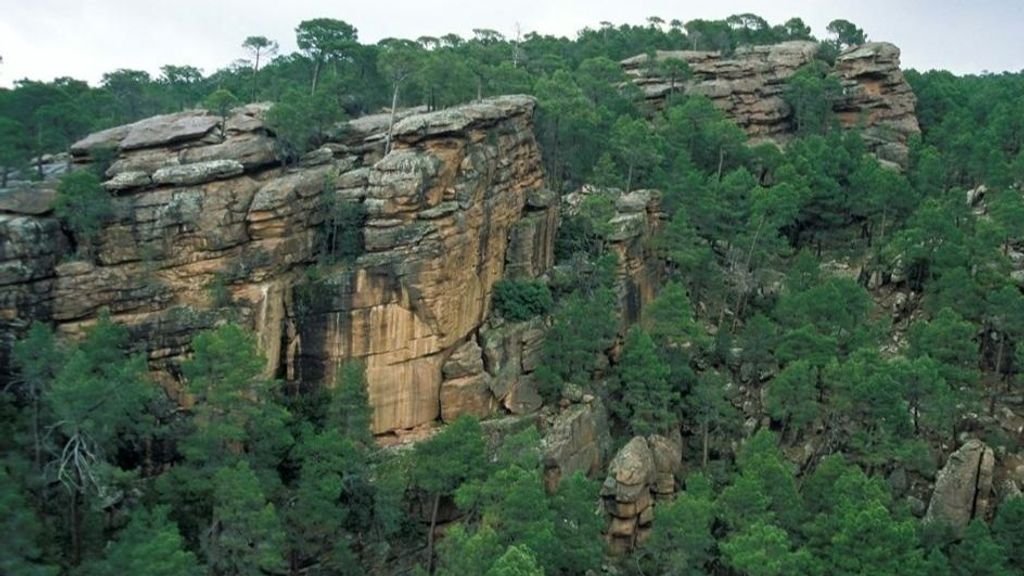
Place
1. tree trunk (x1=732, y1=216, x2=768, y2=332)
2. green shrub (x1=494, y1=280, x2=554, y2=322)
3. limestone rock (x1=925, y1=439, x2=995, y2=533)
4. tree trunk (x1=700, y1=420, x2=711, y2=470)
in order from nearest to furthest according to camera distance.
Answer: limestone rock (x1=925, y1=439, x2=995, y2=533)
tree trunk (x1=700, y1=420, x2=711, y2=470)
green shrub (x1=494, y1=280, x2=554, y2=322)
tree trunk (x1=732, y1=216, x2=768, y2=332)

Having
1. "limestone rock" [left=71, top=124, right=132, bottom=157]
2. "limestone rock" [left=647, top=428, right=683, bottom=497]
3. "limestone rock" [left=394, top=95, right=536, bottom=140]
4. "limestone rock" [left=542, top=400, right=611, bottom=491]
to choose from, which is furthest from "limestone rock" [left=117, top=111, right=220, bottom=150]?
"limestone rock" [left=647, top=428, right=683, bottom=497]

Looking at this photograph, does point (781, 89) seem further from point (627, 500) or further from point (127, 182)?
point (127, 182)

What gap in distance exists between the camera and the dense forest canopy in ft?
93.2

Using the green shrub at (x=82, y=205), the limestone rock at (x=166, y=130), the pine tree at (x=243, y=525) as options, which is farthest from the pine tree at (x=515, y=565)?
the limestone rock at (x=166, y=130)

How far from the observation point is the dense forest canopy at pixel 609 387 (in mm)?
28406

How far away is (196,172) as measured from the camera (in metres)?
36.4

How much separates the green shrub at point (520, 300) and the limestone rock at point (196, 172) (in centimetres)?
1285

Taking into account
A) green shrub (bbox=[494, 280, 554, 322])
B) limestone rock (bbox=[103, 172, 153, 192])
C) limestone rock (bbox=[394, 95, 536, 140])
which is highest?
limestone rock (bbox=[394, 95, 536, 140])

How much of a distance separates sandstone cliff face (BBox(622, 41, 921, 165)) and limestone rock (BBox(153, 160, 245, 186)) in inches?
1468

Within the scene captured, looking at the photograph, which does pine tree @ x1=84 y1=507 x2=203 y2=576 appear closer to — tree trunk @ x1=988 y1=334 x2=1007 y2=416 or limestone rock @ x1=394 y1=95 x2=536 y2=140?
limestone rock @ x1=394 y1=95 x2=536 y2=140

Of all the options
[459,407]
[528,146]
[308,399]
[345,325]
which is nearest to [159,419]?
[308,399]

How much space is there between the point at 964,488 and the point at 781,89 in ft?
135

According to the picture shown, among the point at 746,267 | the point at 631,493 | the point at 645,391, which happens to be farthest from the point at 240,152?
the point at 746,267

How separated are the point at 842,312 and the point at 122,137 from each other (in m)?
33.8
